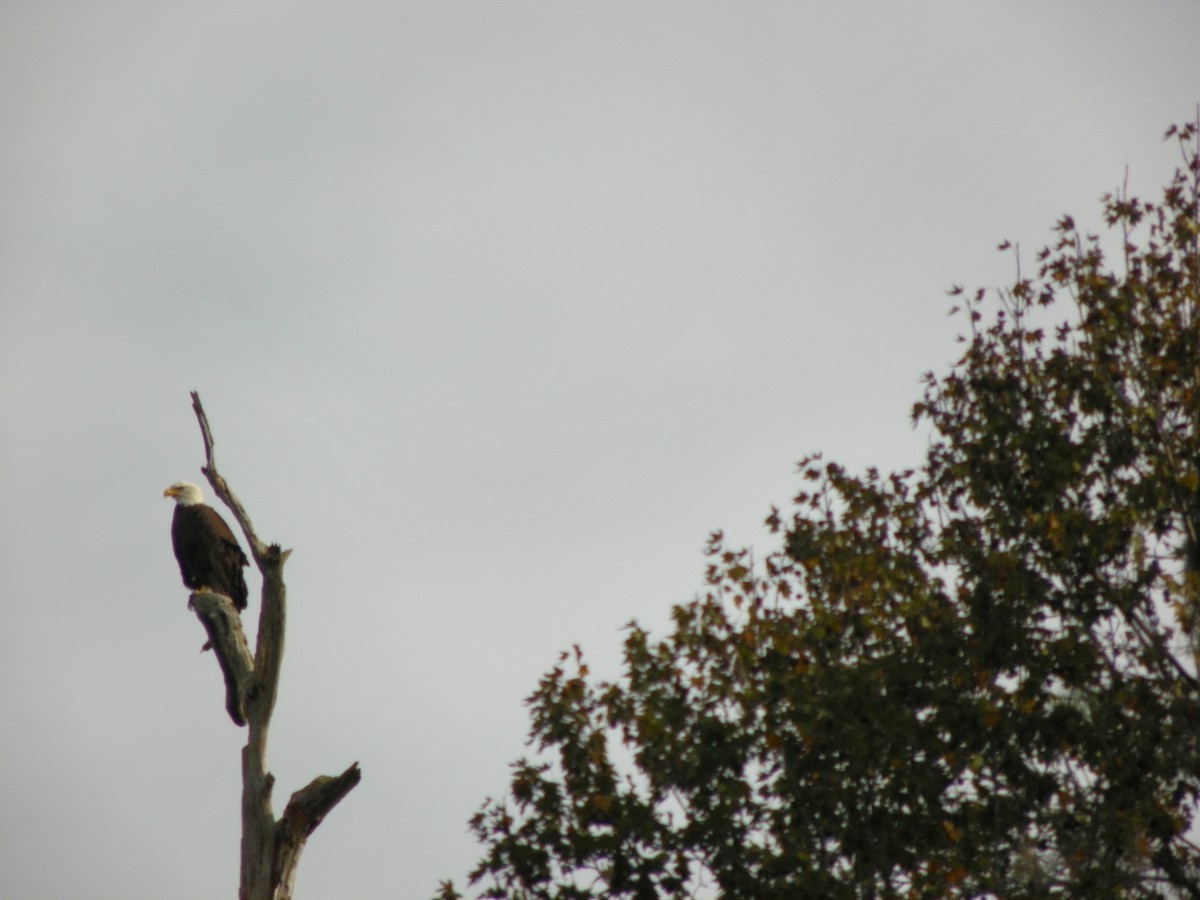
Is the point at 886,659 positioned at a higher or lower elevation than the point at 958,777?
higher

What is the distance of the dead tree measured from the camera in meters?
10.1

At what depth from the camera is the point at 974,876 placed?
9.24 meters

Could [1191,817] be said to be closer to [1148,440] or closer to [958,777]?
[958,777]

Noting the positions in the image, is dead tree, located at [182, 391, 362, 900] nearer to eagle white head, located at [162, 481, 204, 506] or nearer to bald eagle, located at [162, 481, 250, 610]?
bald eagle, located at [162, 481, 250, 610]

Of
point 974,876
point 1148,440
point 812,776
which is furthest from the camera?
point 1148,440

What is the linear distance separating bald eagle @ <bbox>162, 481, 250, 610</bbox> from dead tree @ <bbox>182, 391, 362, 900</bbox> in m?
2.30

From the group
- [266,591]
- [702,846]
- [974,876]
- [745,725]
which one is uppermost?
[266,591]

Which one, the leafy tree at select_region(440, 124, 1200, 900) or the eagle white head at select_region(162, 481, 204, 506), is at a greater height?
the eagle white head at select_region(162, 481, 204, 506)

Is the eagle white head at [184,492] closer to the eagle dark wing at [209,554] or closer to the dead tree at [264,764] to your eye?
the eagle dark wing at [209,554]

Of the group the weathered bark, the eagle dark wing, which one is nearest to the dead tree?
the weathered bark

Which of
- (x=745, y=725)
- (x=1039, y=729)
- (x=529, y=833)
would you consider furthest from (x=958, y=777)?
(x=529, y=833)

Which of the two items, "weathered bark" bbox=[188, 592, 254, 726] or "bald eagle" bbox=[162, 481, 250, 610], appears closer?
"weathered bark" bbox=[188, 592, 254, 726]

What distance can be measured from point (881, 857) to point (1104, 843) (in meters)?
1.82

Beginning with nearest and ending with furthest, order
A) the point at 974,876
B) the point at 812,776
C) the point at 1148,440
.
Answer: the point at 974,876
the point at 812,776
the point at 1148,440
